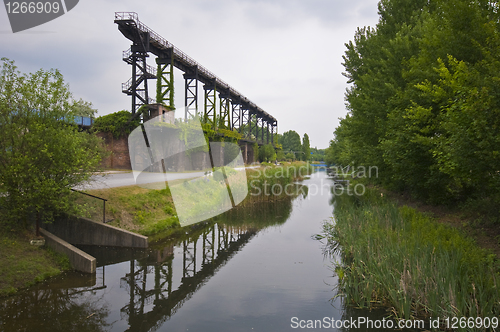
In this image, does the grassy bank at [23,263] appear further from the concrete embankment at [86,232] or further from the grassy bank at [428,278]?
the grassy bank at [428,278]

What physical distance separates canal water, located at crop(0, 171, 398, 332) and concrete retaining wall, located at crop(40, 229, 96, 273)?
257 millimetres

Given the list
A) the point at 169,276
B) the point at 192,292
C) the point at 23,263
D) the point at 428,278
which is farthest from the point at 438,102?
the point at 23,263

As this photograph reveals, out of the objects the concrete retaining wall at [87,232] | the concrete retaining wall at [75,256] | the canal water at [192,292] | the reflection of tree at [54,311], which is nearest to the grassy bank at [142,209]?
the concrete retaining wall at [87,232]

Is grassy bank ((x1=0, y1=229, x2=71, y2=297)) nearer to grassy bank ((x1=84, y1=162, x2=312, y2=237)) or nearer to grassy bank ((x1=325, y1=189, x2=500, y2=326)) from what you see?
grassy bank ((x1=84, y1=162, x2=312, y2=237))

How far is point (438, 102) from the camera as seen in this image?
11.5 m

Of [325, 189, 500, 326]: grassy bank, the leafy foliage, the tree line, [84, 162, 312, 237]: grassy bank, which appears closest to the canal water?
[325, 189, 500, 326]: grassy bank

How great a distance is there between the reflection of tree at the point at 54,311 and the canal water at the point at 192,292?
18mm

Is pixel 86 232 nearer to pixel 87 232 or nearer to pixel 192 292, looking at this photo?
pixel 87 232

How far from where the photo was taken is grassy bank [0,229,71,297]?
7.96m

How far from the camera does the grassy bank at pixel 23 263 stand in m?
7.96

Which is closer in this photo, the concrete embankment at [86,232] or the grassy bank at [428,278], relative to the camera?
the grassy bank at [428,278]

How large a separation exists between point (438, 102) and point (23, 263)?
47.3 feet

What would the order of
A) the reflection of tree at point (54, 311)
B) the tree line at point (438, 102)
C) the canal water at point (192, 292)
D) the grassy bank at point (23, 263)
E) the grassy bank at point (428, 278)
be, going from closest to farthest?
the grassy bank at point (428, 278) < the reflection of tree at point (54, 311) < the canal water at point (192, 292) < the tree line at point (438, 102) < the grassy bank at point (23, 263)

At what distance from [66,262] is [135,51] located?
90.5 ft
